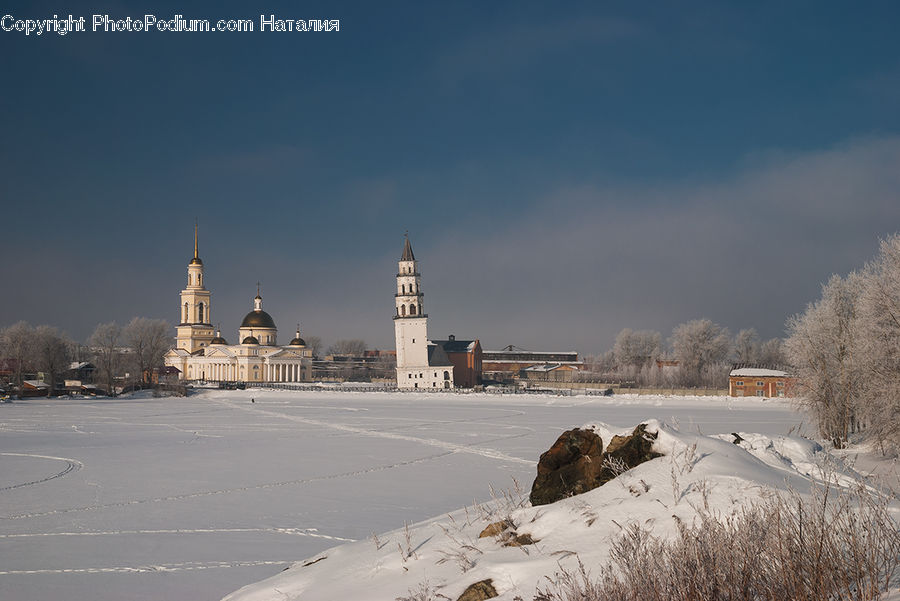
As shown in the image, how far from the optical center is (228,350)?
4828 inches

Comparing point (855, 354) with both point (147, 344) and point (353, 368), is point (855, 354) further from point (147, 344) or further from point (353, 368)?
point (353, 368)

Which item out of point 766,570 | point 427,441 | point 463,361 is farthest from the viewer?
point 463,361

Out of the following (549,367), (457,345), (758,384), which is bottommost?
(758,384)

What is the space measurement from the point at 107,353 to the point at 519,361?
86283mm

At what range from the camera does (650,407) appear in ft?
214

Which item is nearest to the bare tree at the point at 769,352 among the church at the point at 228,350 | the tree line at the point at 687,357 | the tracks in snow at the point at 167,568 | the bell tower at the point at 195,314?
the tree line at the point at 687,357

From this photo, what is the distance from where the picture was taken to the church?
4776 inches

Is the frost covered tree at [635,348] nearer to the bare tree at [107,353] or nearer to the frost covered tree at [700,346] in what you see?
the frost covered tree at [700,346]

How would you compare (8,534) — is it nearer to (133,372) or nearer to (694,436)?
(694,436)

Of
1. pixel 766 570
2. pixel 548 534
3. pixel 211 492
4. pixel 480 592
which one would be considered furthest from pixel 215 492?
pixel 766 570

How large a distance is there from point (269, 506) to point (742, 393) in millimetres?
74632

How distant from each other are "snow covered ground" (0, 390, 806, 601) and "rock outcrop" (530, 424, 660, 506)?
17.7 inches

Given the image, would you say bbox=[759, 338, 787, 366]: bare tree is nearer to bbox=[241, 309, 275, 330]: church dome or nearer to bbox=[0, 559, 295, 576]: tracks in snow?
bbox=[241, 309, 275, 330]: church dome

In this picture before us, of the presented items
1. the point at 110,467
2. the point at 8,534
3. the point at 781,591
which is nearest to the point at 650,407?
the point at 110,467
